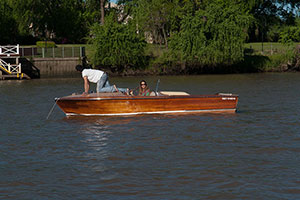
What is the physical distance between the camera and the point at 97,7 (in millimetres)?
81562

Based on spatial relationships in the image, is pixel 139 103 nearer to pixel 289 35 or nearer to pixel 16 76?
pixel 16 76

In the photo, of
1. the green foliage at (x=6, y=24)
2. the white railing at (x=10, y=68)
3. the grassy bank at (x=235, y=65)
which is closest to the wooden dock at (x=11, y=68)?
the white railing at (x=10, y=68)

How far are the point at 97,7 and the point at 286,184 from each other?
72410 mm

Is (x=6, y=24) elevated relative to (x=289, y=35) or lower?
elevated

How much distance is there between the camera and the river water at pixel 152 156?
1120 cm

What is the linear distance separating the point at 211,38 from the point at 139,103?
31859 millimetres

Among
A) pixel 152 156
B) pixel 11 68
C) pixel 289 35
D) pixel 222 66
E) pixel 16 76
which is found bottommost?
pixel 152 156

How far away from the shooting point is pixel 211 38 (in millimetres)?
51844

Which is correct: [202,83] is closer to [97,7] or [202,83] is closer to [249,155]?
[249,155]

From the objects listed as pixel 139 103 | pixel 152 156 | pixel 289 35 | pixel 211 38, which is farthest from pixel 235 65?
pixel 152 156

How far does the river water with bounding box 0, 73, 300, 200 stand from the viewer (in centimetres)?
1120

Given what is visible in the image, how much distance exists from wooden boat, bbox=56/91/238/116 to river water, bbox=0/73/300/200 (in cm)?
38

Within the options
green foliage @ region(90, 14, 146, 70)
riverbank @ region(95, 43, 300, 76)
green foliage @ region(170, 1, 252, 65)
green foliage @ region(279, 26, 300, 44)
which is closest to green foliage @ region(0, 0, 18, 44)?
riverbank @ region(95, 43, 300, 76)

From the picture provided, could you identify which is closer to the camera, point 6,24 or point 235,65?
point 235,65
